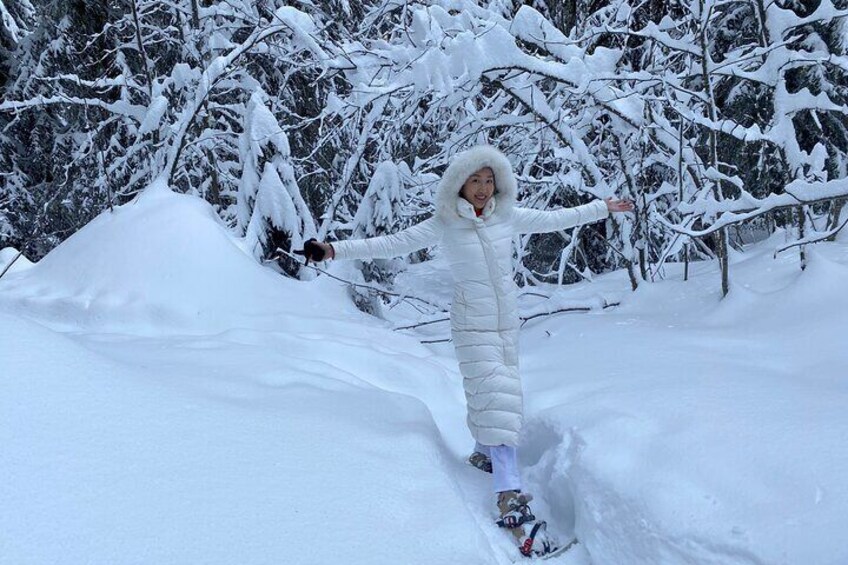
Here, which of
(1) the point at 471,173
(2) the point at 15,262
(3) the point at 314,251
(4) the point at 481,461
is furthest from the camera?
(2) the point at 15,262

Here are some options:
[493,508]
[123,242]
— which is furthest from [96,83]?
[493,508]

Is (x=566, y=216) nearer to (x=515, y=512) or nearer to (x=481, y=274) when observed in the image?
(x=481, y=274)

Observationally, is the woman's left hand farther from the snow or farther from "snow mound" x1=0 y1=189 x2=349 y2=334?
the snow

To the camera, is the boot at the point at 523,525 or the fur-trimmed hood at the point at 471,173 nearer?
the boot at the point at 523,525

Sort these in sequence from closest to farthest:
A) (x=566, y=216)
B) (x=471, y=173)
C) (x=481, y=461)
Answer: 1. (x=471, y=173)
2. (x=481, y=461)
3. (x=566, y=216)

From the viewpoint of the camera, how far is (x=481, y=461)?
3.23m

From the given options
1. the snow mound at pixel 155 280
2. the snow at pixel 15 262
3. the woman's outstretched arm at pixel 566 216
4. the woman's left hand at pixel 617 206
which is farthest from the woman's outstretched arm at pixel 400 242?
the snow at pixel 15 262

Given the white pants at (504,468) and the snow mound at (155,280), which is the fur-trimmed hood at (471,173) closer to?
the white pants at (504,468)

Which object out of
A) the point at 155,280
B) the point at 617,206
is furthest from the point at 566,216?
the point at 155,280

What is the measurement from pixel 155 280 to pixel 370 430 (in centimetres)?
264

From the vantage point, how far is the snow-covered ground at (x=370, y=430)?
1657mm

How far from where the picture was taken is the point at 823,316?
11.8ft

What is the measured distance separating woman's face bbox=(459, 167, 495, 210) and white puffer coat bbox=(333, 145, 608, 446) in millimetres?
29

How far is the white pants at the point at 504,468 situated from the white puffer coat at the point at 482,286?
0.06m
